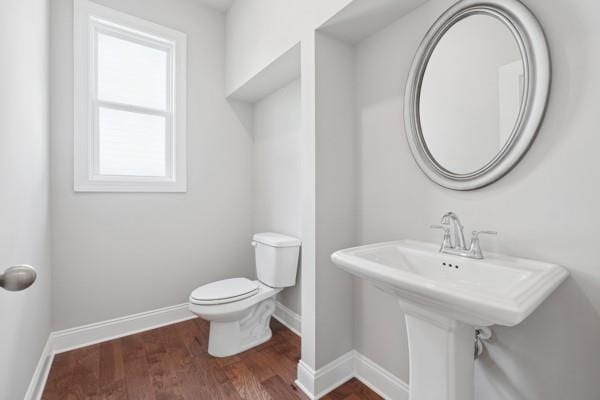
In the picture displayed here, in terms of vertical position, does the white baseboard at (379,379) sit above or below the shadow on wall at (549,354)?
below

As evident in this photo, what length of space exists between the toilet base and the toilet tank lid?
0.44m

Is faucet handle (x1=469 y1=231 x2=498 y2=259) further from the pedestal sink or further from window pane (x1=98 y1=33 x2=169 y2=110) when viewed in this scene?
window pane (x1=98 y1=33 x2=169 y2=110)

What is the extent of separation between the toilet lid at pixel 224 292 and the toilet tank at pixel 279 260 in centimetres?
13

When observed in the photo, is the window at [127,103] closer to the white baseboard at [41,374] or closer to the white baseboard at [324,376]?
the white baseboard at [41,374]

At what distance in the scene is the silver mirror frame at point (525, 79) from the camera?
2.95 feet

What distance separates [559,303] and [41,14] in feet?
9.33

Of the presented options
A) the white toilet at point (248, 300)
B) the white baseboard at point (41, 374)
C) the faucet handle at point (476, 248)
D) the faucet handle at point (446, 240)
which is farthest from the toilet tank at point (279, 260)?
the white baseboard at point (41, 374)

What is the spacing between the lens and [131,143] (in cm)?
211

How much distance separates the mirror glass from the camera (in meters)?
0.99

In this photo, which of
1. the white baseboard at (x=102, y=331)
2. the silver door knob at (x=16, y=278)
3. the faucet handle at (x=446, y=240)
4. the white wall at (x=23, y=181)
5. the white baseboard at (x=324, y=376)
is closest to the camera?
the silver door knob at (x=16, y=278)

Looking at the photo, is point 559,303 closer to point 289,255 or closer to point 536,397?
point 536,397

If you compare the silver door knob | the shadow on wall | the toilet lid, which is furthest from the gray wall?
the silver door knob

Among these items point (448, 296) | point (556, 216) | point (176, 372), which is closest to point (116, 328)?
point (176, 372)

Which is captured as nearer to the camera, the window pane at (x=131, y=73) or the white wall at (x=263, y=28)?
the white wall at (x=263, y=28)
